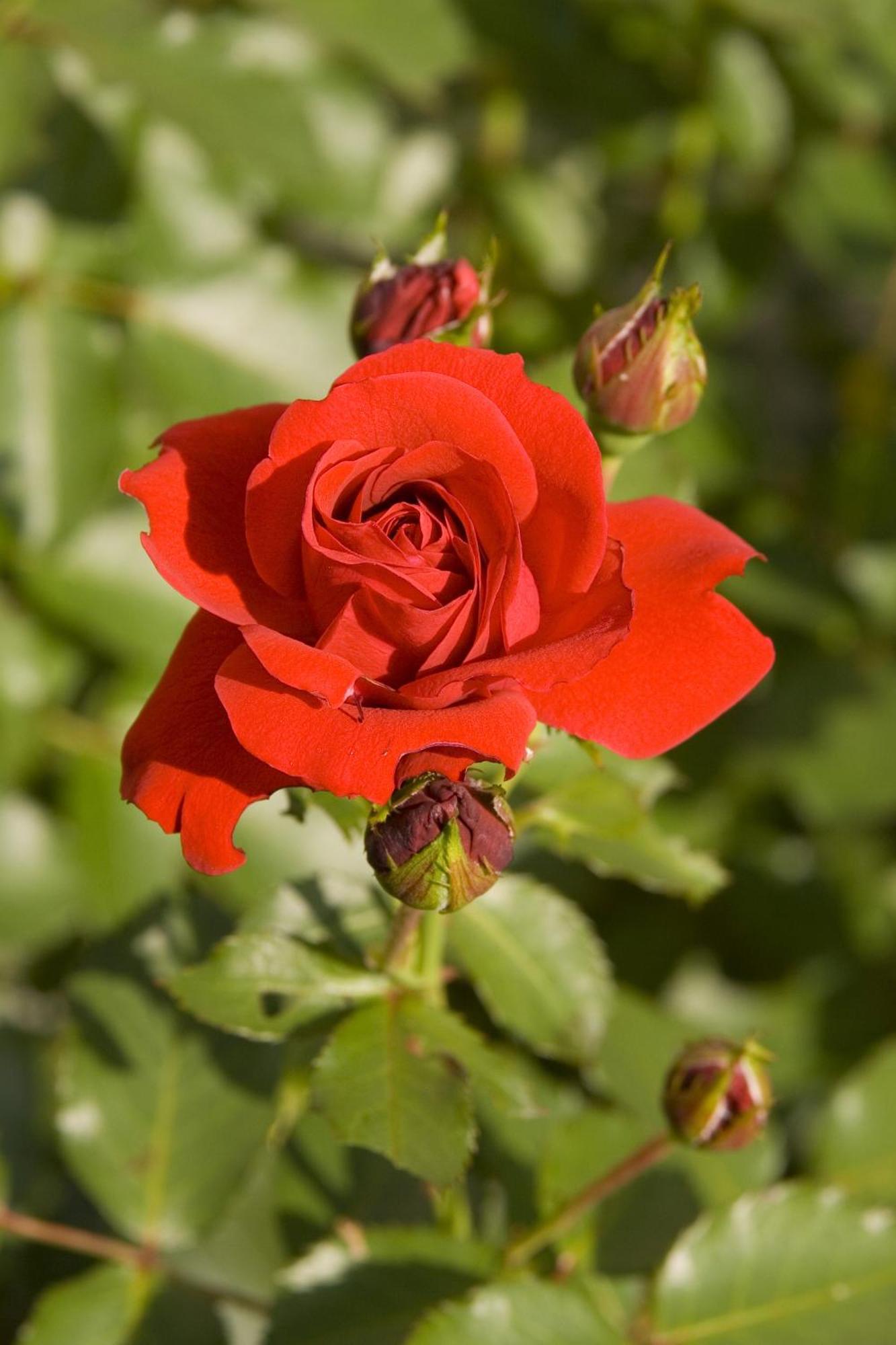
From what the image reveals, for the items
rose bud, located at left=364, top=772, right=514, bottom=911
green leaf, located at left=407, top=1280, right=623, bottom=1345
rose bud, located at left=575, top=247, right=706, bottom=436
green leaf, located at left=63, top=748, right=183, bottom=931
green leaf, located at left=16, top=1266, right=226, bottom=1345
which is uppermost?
green leaf, located at left=63, top=748, right=183, bottom=931

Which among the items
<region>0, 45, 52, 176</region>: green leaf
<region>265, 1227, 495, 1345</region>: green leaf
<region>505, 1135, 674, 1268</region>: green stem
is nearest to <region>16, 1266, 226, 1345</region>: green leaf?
<region>265, 1227, 495, 1345</region>: green leaf

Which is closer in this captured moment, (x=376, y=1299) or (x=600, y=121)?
(x=376, y=1299)

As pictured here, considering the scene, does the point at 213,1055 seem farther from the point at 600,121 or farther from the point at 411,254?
the point at 600,121

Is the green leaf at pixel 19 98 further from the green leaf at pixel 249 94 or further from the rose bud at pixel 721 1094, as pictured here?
the rose bud at pixel 721 1094

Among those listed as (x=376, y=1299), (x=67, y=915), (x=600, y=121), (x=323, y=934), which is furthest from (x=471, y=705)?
(x=600, y=121)

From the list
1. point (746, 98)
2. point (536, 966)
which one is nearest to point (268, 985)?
point (536, 966)

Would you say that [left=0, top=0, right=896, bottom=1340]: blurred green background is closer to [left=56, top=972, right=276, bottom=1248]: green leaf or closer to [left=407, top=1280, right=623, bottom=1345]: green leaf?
[left=56, top=972, right=276, bottom=1248]: green leaf

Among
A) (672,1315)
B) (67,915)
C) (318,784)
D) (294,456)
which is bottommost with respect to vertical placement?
(672,1315)
